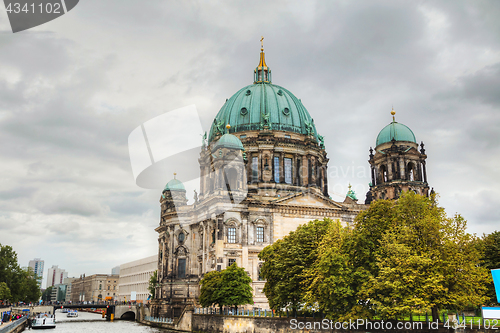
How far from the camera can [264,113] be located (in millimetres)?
75625

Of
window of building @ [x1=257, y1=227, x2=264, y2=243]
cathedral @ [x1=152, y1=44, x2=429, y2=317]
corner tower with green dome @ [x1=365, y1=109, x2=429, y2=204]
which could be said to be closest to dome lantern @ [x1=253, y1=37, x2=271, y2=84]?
cathedral @ [x1=152, y1=44, x2=429, y2=317]

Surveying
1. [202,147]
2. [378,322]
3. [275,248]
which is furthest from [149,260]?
[378,322]

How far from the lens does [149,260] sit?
5261 inches

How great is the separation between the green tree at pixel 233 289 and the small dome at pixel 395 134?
34.9 m

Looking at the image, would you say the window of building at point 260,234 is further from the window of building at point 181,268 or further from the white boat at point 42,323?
the white boat at point 42,323

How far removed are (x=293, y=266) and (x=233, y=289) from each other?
10275 millimetres

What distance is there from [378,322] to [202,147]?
52.7 m

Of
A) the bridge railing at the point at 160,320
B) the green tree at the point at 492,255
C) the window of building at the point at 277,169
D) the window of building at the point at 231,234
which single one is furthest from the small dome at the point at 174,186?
the green tree at the point at 492,255

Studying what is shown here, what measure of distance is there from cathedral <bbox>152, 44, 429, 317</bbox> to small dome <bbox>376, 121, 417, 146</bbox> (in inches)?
6.1

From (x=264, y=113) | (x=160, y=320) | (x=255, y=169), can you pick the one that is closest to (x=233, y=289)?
(x=160, y=320)

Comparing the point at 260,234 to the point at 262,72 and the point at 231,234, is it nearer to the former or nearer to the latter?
the point at 231,234

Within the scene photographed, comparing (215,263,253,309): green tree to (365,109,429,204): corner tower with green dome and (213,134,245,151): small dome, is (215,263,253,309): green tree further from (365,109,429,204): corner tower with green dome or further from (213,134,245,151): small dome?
(365,109,429,204): corner tower with green dome

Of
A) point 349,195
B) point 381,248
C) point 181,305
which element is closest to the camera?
point 381,248

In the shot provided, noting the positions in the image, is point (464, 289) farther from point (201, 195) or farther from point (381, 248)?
point (201, 195)
